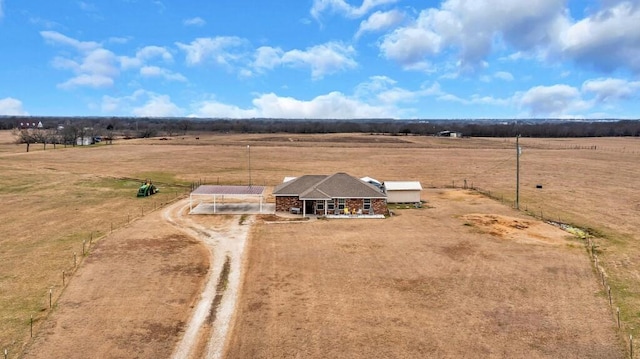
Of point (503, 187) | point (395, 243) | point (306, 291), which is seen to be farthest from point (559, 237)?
point (503, 187)

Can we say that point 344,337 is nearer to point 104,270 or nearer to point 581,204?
point 104,270

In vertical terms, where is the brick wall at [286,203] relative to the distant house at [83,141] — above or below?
below

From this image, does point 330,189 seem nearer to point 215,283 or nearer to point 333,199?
point 333,199

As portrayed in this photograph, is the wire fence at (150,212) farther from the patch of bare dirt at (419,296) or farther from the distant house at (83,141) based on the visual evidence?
the distant house at (83,141)

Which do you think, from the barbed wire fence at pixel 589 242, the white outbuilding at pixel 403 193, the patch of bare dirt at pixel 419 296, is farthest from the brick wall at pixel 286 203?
the barbed wire fence at pixel 589 242

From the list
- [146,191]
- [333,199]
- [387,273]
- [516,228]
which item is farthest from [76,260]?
[516,228]

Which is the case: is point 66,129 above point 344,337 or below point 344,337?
above
